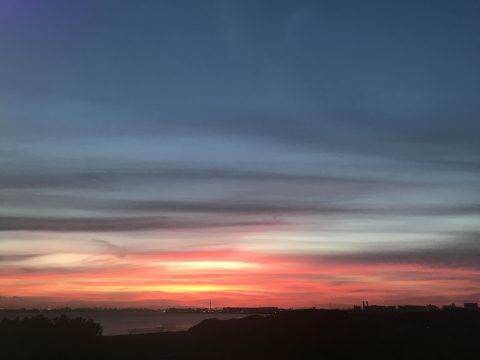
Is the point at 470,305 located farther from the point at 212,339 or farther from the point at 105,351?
the point at 105,351

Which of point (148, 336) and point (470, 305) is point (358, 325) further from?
point (470, 305)

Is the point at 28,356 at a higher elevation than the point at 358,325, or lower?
lower

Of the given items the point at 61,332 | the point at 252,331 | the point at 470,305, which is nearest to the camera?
the point at 61,332

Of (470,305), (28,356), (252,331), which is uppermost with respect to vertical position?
(470,305)

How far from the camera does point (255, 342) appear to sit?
49000 millimetres

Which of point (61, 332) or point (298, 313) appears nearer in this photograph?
point (61, 332)

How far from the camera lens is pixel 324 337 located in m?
51.4

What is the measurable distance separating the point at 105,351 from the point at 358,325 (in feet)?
84.5

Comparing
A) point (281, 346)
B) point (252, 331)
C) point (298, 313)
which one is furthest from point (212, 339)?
point (298, 313)

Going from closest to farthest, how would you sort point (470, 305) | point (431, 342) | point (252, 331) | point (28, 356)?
point (28, 356) → point (431, 342) → point (252, 331) → point (470, 305)

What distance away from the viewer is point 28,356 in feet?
115

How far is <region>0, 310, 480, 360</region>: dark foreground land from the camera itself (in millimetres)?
39250

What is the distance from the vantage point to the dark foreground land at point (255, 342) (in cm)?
3925

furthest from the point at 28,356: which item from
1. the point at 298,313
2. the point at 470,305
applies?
the point at 470,305
